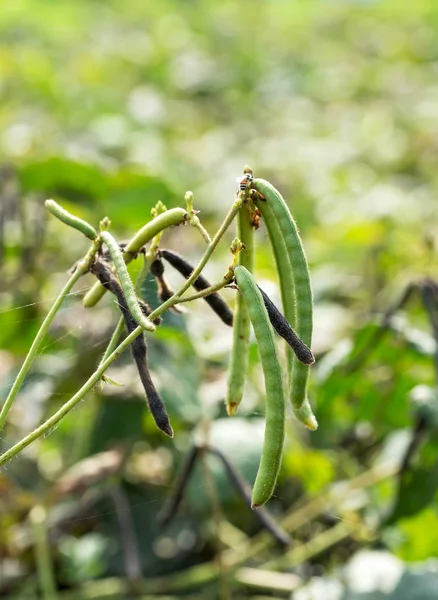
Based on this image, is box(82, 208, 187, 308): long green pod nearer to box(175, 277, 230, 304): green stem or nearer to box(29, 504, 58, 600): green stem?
box(175, 277, 230, 304): green stem

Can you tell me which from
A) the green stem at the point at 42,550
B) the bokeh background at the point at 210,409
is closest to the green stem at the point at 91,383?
the bokeh background at the point at 210,409

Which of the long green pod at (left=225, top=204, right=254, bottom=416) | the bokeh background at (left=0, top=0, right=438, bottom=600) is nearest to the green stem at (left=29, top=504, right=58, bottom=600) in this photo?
the bokeh background at (left=0, top=0, right=438, bottom=600)

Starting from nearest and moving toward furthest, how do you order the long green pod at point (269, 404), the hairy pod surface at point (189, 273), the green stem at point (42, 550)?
the long green pod at point (269, 404) < the hairy pod surface at point (189, 273) < the green stem at point (42, 550)

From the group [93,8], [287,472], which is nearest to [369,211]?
[287,472]

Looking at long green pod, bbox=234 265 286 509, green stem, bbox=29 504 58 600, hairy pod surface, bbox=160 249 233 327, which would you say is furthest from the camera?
green stem, bbox=29 504 58 600

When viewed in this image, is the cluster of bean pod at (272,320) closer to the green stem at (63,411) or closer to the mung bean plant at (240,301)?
the mung bean plant at (240,301)

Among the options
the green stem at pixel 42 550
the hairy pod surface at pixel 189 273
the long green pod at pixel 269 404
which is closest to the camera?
the long green pod at pixel 269 404

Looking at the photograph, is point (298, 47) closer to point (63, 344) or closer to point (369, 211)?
point (369, 211)
